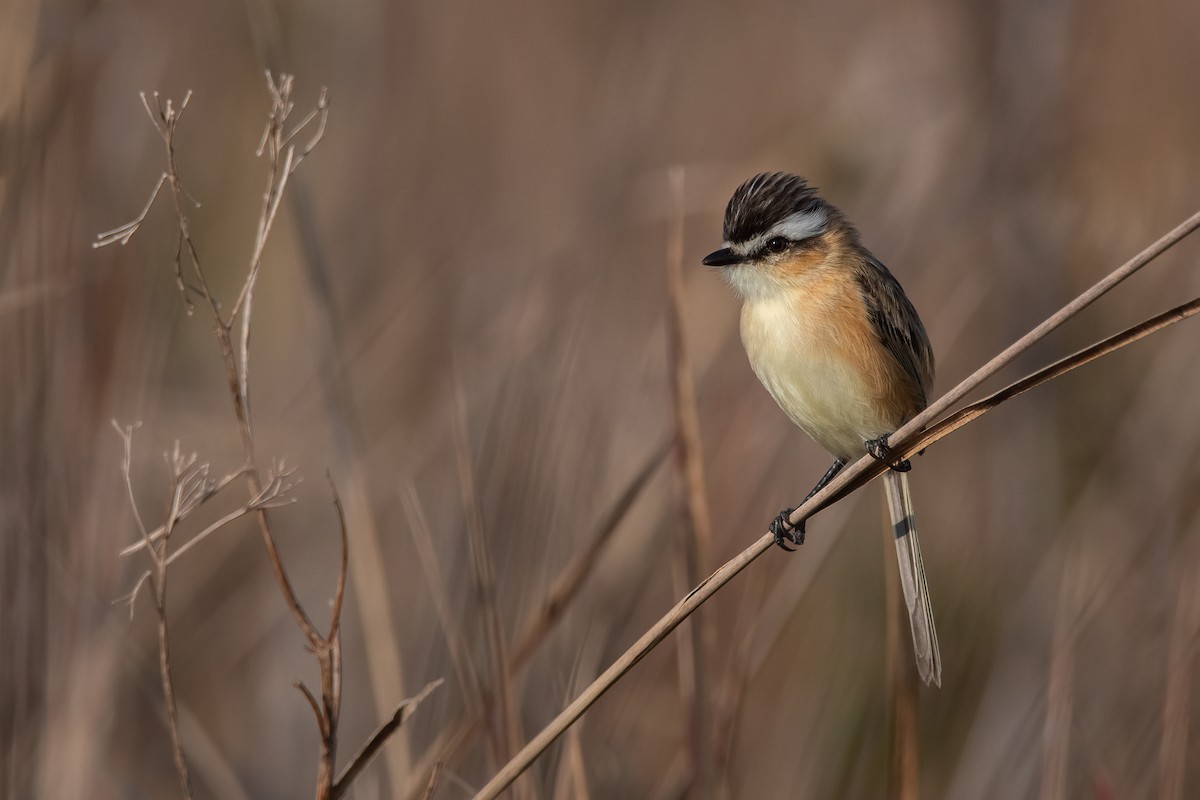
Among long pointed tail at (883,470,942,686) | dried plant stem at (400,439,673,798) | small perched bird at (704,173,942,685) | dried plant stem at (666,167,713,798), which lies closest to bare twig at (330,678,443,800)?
dried plant stem at (400,439,673,798)

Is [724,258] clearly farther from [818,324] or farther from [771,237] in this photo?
[818,324]

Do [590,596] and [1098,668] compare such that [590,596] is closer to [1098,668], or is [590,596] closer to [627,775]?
[627,775]

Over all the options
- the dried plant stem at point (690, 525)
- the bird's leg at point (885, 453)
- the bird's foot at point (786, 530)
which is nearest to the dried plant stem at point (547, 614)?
the dried plant stem at point (690, 525)

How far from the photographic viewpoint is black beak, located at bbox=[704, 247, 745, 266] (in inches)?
120

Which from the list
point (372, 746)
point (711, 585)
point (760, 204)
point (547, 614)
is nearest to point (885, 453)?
point (711, 585)

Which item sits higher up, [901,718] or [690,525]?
[690,525]

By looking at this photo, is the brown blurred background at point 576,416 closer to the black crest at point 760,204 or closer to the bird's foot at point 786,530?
the bird's foot at point 786,530

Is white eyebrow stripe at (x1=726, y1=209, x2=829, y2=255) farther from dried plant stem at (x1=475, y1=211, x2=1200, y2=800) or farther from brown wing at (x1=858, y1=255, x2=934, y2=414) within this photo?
dried plant stem at (x1=475, y1=211, x2=1200, y2=800)

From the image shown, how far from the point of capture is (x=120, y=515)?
3.32 meters

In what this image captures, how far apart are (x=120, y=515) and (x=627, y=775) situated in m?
1.58

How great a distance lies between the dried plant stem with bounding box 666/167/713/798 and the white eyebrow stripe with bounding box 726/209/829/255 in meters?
0.67

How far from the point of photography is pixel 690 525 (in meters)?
2.51

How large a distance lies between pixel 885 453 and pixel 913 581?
2.74 feet

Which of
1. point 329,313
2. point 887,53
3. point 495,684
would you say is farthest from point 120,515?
point 887,53
